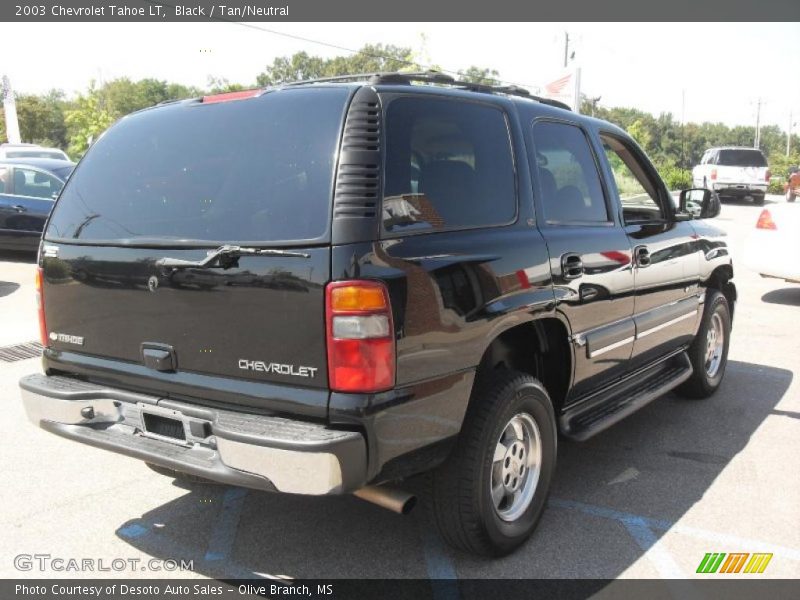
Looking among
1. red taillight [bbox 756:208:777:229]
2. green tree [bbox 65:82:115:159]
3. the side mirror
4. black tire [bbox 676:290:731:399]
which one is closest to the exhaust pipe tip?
the side mirror

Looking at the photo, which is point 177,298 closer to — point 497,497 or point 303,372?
point 303,372

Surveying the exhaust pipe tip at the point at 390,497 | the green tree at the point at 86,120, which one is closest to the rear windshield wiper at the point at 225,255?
the exhaust pipe tip at the point at 390,497

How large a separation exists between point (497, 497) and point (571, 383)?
30.1 inches

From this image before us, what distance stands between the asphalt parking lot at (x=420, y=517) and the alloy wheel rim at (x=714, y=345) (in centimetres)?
67

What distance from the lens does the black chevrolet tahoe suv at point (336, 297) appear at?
2.48 meters

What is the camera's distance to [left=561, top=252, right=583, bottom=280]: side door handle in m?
3.42

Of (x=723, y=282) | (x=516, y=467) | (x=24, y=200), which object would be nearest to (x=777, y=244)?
(x=723, y=282)

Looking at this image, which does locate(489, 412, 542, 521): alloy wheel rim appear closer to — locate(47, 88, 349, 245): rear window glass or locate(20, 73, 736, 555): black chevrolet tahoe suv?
locate(20, 73, 736, 555): black chevrolet tahoe suv

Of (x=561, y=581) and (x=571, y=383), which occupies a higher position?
(x=571, y=383)

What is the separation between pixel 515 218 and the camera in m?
3.23

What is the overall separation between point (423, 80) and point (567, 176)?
3.44 ft

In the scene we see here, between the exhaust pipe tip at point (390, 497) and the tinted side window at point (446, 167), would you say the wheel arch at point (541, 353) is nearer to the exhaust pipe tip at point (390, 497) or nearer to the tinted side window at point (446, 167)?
the tinted side window at point (446, 167)

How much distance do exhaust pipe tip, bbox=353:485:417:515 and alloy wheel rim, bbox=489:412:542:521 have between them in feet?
1.72

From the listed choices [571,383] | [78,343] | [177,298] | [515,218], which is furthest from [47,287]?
[571,383]
